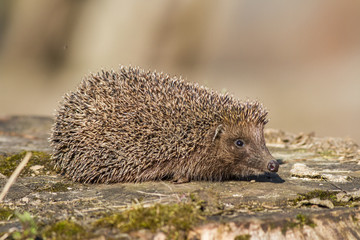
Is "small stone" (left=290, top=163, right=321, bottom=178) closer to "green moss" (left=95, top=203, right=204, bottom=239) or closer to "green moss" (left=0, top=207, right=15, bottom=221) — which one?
"green moss" (left=95, top=203, right=204, bottom=239)

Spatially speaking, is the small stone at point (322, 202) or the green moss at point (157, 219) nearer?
the green moss at point (157, 219)

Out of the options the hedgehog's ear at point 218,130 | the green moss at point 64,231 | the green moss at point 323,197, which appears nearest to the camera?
the green moss at point 64,231

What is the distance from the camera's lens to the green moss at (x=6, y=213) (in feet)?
17.4

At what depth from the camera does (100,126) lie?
7109mm

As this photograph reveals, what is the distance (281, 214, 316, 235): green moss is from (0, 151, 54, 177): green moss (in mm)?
4548

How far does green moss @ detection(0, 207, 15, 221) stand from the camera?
5309 millimetres

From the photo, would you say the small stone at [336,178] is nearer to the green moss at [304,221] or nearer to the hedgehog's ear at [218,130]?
the hedgehog's ear at [218,130]

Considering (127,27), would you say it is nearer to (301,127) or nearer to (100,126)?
(301,127)

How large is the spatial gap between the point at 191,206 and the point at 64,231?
4.55 ft

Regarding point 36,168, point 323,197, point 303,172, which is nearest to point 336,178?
point 303,172

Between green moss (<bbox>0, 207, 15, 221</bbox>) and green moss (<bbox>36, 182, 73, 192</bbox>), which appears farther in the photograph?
green moss (<bbox>36, 182, 73, 192</bbox>)

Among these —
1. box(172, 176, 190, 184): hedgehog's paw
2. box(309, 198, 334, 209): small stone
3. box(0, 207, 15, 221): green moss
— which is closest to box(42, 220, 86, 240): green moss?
box(0, 207, 15, 221): green moss

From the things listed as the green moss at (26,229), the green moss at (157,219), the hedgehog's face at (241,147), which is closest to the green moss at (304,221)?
the green moss at (157,219)

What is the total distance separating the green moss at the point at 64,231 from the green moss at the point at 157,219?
0.23 m
